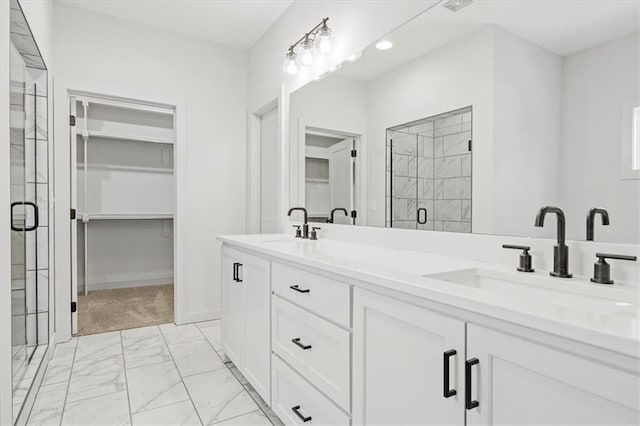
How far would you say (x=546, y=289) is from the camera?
42.6 inches

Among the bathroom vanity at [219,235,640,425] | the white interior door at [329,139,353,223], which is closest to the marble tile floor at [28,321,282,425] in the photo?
the bathroom vanity at [219,235,640,425]

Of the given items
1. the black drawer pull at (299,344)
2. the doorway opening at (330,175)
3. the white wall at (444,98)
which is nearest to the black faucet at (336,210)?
the doorway opening at (330,175)

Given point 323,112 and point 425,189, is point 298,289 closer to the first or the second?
point 425,189

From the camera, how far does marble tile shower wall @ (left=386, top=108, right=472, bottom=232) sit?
5.03 feet

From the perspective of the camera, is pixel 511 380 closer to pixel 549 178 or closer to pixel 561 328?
pixel 561 328

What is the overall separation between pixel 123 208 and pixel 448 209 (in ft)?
13.6

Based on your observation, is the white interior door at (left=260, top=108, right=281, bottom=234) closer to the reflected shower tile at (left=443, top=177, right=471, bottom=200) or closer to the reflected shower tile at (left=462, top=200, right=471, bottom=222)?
the reflected shower tile at (left=443, top=177, right=471, bottom=200)

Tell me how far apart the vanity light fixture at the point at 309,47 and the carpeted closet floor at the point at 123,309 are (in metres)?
2.50

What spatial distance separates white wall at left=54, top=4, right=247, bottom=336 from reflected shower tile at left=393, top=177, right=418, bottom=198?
207cm

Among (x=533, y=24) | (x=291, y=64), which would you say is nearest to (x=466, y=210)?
(x=533, y=24)

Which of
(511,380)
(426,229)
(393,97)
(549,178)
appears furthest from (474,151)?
(511,380)

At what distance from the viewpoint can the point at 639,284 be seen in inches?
38.9

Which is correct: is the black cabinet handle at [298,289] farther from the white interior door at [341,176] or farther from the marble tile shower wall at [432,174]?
the white interior door at [341,176]

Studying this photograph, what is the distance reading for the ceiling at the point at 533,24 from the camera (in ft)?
3.60
